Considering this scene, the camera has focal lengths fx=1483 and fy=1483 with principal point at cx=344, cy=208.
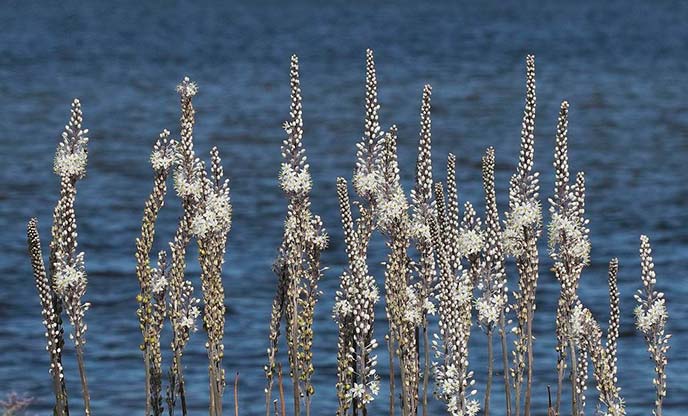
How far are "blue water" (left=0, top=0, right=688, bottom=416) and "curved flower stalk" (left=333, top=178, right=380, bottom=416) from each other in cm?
1005

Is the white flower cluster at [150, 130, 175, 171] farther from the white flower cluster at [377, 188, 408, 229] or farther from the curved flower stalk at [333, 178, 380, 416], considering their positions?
the white flower cluster at [377, 188, 408, 229]

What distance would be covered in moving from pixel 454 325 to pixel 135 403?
1139 centimetres

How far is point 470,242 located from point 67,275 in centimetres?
276

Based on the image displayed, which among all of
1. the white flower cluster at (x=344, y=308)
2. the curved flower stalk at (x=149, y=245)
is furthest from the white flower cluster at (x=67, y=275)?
the white flower cluster at (x=344, y=308)

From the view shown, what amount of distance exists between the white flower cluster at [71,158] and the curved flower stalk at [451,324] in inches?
84.8

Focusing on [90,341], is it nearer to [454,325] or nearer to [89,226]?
[89,226]

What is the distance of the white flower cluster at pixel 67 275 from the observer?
334 inches

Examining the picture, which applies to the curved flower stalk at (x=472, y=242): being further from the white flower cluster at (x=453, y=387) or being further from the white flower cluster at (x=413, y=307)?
the white flower cluster at (x=453, y=387)

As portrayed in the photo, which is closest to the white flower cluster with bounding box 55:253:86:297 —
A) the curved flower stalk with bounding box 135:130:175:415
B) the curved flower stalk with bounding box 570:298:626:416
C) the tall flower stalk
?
the tall flower stalk

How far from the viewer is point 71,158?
28.7 feet

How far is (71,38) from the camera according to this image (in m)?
116

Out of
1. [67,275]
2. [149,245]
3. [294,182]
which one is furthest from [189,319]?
[294,182]

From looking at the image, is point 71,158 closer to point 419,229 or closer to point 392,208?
point 392,208

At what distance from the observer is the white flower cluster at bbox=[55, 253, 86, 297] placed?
8.48 meters
